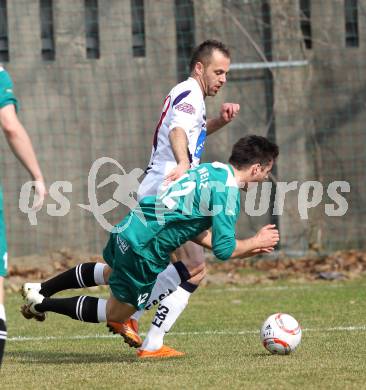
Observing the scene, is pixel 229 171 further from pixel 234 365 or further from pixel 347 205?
pixel 347 205

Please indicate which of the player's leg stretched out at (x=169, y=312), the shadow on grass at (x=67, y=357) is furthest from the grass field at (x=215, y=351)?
the player's leg stretched out at (x=169, y=312)

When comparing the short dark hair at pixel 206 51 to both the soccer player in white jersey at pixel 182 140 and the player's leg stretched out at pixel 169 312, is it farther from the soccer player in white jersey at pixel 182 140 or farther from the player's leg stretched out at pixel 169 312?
the player's leg stretched out at pixel 169 312

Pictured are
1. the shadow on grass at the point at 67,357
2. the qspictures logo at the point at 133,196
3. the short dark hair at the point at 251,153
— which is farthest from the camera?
the qspictures logo at the point at 133,196

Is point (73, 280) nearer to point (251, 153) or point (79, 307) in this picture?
point (79, 307)

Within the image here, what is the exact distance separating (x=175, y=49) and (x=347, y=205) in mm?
2532

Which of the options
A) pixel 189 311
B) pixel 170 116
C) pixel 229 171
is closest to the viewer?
pixel 229 171

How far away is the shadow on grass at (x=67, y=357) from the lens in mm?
5979

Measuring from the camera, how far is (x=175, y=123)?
20.5ft

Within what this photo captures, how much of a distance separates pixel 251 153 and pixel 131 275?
0.94m

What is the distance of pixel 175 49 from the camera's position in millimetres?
11539

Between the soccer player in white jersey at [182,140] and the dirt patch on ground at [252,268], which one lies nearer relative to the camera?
the soccer player in white jersey at [182,140]

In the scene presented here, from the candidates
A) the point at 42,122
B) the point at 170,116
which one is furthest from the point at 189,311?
the point at 42,122

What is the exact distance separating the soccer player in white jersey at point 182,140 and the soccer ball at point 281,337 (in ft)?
1.83

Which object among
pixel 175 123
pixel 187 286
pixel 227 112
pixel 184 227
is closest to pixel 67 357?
pixel 187 286
